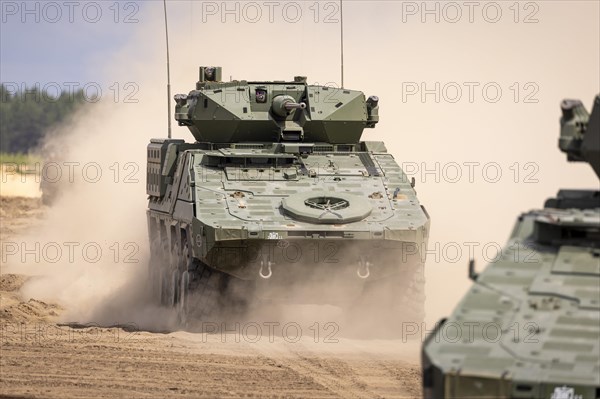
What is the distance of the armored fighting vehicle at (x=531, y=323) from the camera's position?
31.3 feet

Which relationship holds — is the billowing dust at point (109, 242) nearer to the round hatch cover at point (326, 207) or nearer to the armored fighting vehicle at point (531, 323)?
the round hatch cover at point (326, 207)

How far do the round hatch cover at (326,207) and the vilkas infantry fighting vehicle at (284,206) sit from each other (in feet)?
0.06

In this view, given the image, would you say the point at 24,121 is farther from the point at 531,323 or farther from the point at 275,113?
the point at 531,323

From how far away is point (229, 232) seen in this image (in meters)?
18.2

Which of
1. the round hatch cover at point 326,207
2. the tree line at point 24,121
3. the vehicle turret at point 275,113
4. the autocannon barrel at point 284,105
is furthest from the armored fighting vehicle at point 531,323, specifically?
the tree line at point 24,121

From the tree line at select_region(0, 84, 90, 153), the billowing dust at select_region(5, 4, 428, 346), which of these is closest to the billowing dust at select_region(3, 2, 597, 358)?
the billowing dust at select_region(5, 4, 428, 346)

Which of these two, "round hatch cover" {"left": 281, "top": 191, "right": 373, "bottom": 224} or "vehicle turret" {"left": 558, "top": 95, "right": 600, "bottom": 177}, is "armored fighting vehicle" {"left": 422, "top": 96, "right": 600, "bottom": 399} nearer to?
"vehicle turret" {"left": 558, "top": 95, "right": 600, "bottom": 177}

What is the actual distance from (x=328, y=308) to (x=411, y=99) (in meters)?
11.6

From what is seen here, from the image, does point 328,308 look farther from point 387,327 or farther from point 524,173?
point 524,173

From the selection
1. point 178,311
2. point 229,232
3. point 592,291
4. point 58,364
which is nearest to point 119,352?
point 58,364

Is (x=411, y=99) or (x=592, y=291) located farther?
(x=411, y=99)

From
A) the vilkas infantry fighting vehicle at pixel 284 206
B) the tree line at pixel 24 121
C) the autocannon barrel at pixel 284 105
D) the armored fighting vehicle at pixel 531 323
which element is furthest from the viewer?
the tree line at pixel 24 121

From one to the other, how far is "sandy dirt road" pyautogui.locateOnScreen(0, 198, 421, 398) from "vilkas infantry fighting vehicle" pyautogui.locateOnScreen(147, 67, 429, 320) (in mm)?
712

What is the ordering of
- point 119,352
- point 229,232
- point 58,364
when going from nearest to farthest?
point 58,364
point 119,352
point 229,232
